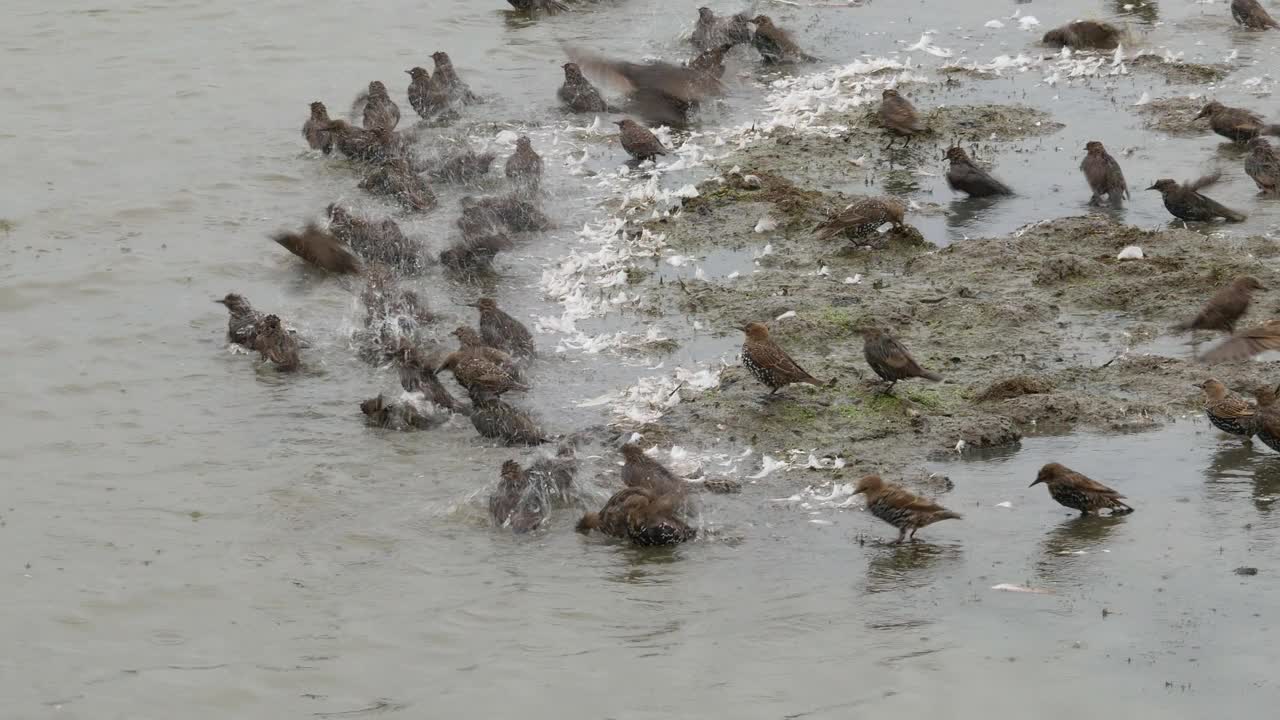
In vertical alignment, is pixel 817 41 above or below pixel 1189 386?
above

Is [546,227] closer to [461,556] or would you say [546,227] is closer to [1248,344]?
[461,556]

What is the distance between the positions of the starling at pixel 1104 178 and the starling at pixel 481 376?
18.6 ft

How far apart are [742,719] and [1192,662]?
205cm

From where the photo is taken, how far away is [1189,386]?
9.89m

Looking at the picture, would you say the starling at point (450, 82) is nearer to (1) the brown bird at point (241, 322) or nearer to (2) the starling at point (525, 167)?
(2) the starling at point (525, 167)

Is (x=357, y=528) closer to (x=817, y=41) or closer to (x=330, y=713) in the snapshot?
(x=330, y=713)

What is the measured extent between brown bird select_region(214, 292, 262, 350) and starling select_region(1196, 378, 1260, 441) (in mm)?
6712

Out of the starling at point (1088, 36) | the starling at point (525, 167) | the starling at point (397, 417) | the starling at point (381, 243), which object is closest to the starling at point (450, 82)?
the starling at point (525, 167)

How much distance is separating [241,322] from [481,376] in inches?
92.5

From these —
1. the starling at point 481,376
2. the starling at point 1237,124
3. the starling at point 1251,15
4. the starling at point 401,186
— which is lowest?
the starling at point 481,376

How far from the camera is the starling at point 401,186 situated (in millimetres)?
14789

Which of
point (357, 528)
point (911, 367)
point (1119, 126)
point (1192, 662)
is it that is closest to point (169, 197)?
point (357, 528)

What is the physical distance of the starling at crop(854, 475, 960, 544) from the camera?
8.22 meters

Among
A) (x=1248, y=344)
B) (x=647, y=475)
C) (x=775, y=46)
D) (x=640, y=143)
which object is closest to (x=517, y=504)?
(x=647, y=475)
